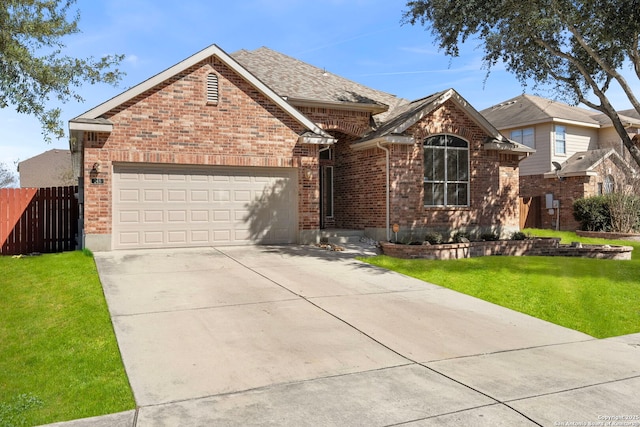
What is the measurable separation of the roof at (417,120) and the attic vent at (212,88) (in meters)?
5.15

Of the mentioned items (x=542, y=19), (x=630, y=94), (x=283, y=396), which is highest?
(x=542, y=19)

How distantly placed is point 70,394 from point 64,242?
11.7 metres

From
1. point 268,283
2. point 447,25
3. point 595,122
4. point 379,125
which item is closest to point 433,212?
point 379,125

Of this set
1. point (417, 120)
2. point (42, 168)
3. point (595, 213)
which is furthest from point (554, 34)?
point (42, 168)

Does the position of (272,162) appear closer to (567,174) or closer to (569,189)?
(567,174)

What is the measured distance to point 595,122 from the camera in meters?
30.0

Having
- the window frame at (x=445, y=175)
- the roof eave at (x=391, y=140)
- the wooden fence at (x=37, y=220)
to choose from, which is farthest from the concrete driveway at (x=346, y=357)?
the window frame at (x=445, y=175)

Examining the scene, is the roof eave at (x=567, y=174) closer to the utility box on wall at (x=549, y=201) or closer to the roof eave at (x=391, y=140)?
the utility box on wall at (x=549, y=201)

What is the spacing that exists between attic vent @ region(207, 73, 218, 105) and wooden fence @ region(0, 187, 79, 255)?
513 cm

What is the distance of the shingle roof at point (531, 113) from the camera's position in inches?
1109

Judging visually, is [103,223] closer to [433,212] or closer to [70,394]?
[70,394]

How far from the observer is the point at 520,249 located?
1561 centimetres

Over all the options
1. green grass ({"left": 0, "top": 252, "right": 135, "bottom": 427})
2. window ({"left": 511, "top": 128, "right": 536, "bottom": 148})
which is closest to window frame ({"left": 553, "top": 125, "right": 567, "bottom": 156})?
window ({"left": 511, "top": 128, "right": 536, "bottom": 148})

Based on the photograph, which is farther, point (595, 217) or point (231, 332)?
point (595, 217)
